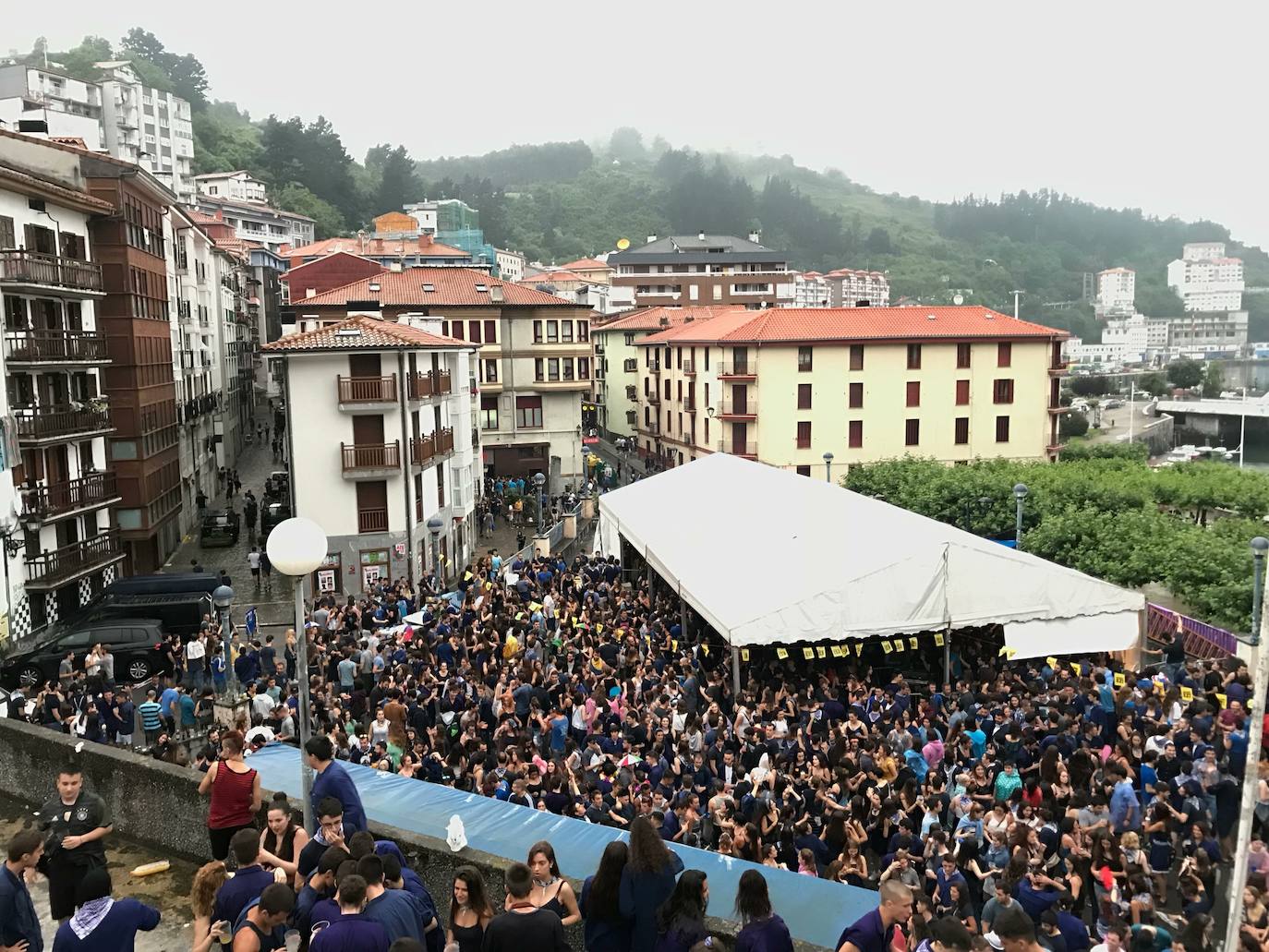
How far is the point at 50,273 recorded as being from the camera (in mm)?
27531

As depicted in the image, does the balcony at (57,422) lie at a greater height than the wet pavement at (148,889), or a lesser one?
greater

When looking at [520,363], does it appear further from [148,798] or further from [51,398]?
[148,798]

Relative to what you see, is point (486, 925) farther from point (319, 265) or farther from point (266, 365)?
point (266, 365)

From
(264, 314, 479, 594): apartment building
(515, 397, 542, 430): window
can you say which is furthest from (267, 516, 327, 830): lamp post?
(515, 397, 542, 430): window

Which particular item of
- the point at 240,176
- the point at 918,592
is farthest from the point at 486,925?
the point at 240,176

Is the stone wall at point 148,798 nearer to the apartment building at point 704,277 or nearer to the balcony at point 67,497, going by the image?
the balcony at point 67,497

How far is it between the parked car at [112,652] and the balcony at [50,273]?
9.26 metres

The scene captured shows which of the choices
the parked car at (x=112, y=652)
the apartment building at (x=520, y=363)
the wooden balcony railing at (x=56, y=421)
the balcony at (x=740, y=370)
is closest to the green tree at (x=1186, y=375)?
the balcony at (x=740, y=370)

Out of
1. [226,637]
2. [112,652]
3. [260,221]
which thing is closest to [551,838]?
[226,637]

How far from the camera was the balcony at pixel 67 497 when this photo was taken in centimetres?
2616

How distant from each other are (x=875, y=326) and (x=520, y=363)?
18.4 m

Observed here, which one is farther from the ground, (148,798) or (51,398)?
(51,398)

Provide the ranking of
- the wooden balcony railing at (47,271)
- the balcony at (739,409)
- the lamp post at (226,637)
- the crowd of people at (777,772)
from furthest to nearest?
the balcony at (739,409) < the wooden balcony railing at (47,271) < the lamp post at (226,637) < the crowd of people at (777,772)

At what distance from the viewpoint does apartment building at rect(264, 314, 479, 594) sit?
32.3 metres
